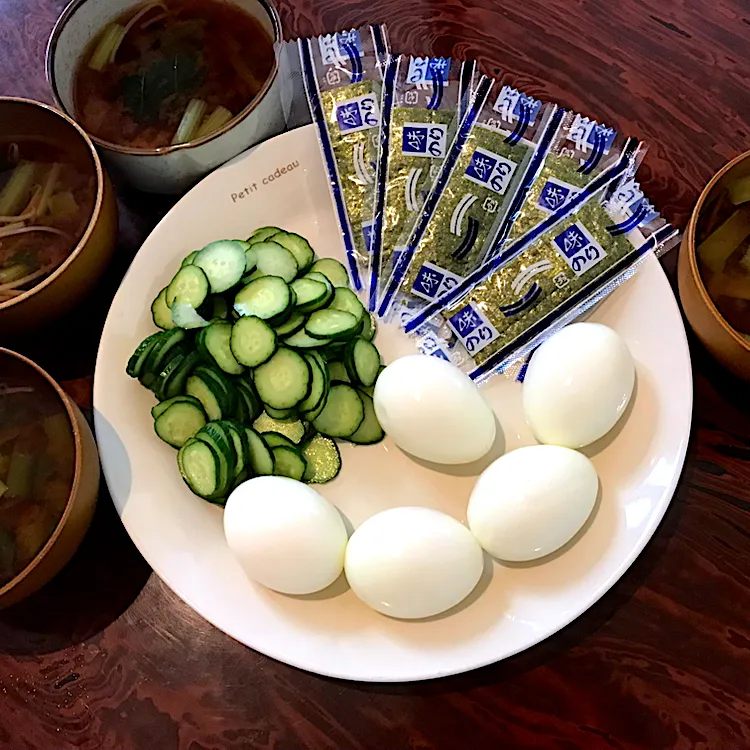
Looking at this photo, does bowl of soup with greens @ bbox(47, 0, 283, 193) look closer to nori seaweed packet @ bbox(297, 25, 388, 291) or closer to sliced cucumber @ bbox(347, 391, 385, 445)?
nori seaweed packet @ bbox(297, 25, 388, 291)

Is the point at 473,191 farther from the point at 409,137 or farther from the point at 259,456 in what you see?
the point at 259,456

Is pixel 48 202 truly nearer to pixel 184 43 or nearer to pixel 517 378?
pixel 184 43

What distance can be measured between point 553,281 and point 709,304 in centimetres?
23

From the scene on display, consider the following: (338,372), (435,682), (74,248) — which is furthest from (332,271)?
(435,682)

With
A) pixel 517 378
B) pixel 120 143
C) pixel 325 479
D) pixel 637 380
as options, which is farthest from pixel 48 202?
pixel 637 380

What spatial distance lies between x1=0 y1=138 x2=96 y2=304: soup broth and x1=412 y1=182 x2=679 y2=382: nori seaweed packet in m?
0.55

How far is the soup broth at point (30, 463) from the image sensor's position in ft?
3.12

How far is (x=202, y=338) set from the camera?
1038 mm

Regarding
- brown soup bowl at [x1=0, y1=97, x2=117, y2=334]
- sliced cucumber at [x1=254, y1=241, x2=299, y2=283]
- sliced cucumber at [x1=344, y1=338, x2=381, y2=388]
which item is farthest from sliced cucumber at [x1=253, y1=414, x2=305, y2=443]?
brown soup bowl at [x1=0, y1=97, x2=117, y2=334]

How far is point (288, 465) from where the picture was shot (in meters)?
1.02

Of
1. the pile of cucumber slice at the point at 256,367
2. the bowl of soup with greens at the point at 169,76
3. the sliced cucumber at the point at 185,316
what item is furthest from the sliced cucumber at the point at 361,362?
the bowl of soup with greens at the point at 169,76

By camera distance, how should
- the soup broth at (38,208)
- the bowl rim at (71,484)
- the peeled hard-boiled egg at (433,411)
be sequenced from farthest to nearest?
the soup broth at (38,208) < the peeled hard-boiled egg at (433,411) < the bowl rim at (71,484)

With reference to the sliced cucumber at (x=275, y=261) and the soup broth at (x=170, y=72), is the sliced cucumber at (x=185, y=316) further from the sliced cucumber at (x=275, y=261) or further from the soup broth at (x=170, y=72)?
the soup broth at (x=170, y=72)

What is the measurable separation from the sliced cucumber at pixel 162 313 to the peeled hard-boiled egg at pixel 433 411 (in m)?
0.32
